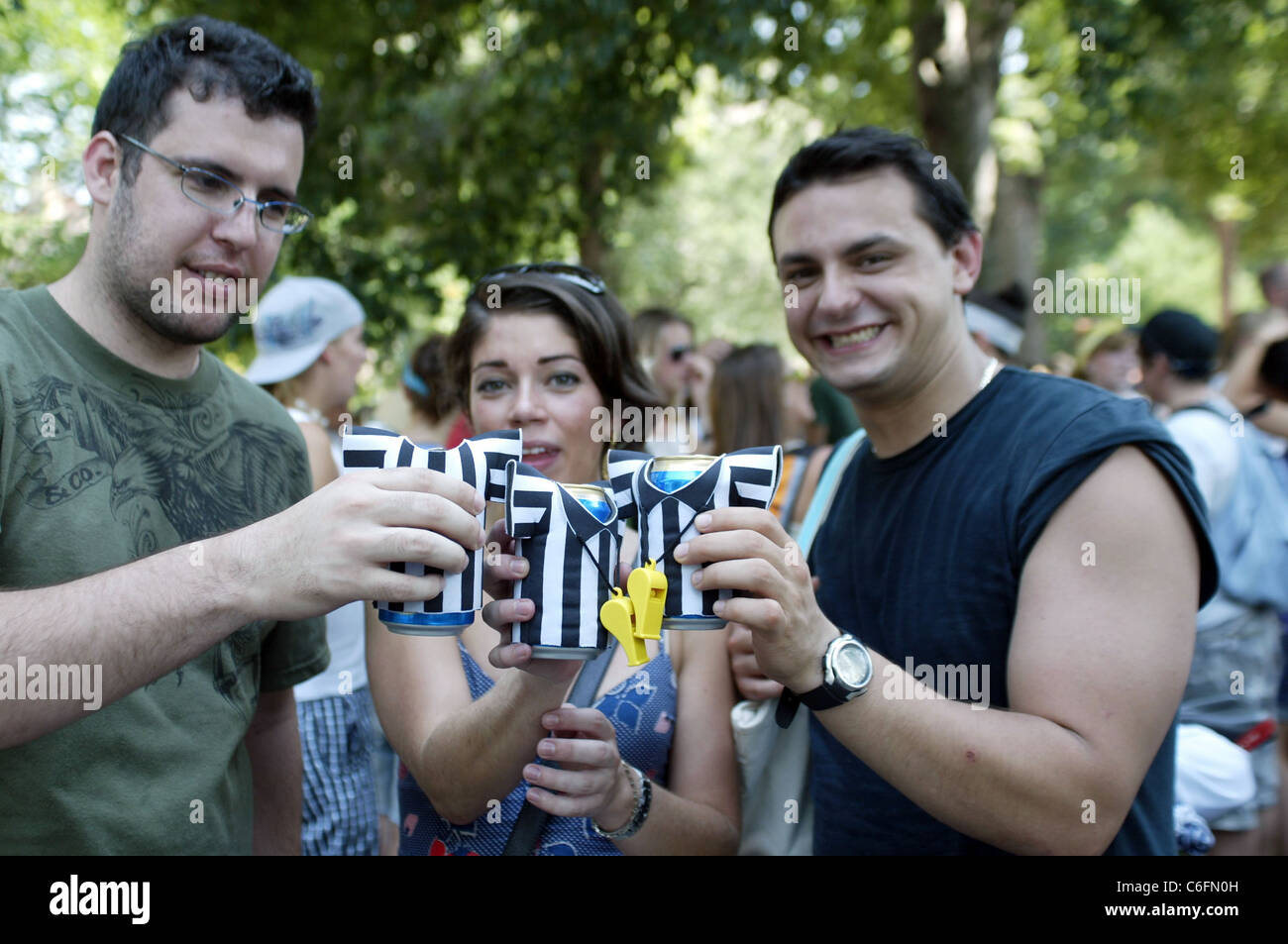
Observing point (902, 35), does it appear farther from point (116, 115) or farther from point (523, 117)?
point (116, 115)

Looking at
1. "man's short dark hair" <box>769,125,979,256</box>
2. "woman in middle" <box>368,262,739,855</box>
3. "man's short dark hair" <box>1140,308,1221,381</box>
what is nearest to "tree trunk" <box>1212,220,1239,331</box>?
"man's short dark hair" <box>1140,308,1221,381</box>

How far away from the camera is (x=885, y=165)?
2531mm

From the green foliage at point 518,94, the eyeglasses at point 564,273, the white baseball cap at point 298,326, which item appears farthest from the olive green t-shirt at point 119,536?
the green foliage at point 518,94

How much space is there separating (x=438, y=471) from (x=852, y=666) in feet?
2.85

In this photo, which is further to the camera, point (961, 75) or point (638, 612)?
point (961, 75)

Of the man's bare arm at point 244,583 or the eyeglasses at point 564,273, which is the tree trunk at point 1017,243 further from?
the man's bare arm at point 244,583

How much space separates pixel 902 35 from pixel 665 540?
40.8 feet

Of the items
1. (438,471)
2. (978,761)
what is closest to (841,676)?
(978,761)

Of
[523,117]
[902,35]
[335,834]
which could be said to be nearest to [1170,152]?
[902,35]

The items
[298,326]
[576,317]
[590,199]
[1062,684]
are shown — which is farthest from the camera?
[590,199]

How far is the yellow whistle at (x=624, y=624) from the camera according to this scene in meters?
1.78

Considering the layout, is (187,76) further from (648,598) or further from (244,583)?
(648,598)

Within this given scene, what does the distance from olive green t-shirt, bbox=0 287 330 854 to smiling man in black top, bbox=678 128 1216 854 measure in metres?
1.13

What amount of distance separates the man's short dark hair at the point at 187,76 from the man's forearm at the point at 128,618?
1006mm
